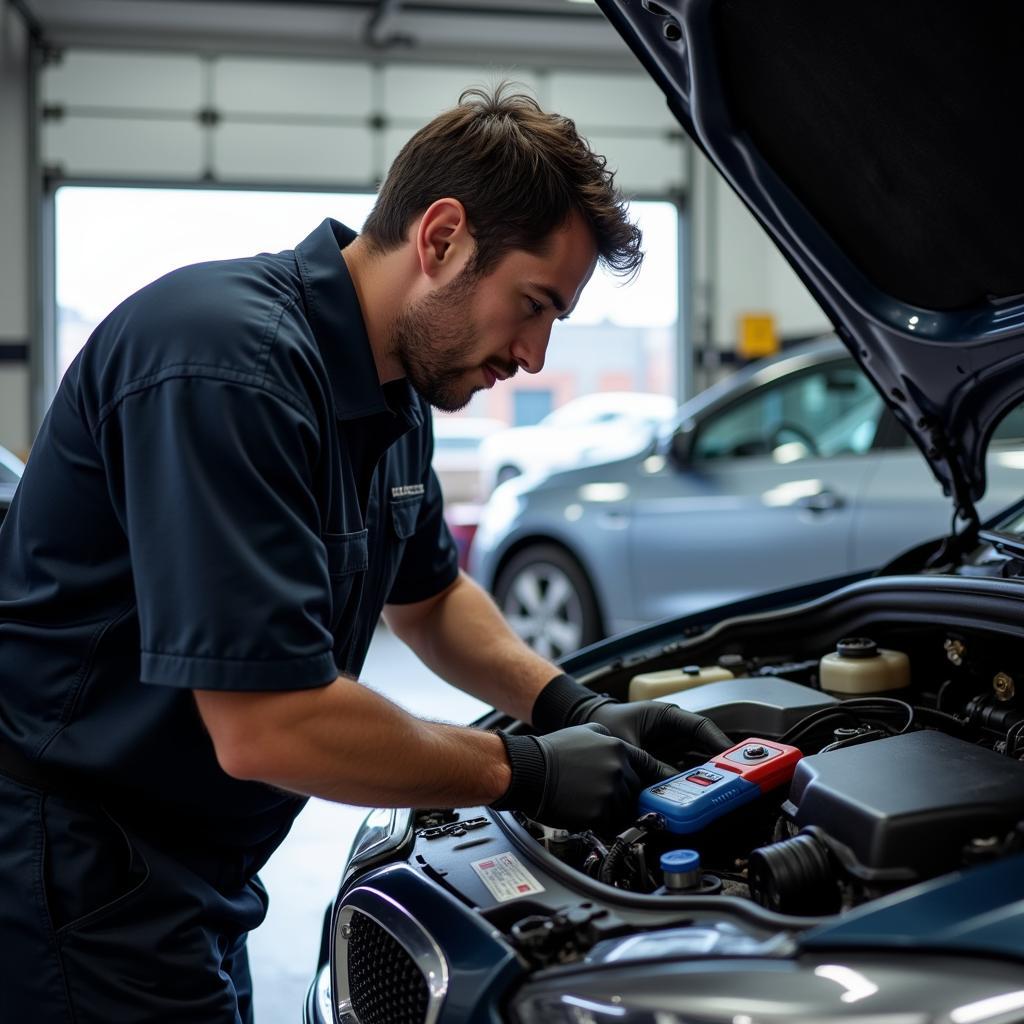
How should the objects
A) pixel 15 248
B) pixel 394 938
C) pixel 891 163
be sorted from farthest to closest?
pixel 15 248
pixel 891 163
pixel 394 938

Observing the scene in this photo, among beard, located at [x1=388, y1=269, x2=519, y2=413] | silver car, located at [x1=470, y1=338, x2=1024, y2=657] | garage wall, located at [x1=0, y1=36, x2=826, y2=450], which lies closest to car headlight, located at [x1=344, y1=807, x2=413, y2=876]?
beard, located at [x1=388, y1=269, x2=519, y2=413]

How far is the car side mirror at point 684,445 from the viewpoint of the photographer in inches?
176

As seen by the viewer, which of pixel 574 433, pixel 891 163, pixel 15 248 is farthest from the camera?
pixel 574 433

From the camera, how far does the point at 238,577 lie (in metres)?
1.14

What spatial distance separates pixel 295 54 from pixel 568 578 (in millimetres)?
4501

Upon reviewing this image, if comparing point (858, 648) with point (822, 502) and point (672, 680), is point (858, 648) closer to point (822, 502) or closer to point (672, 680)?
point (672, 680)

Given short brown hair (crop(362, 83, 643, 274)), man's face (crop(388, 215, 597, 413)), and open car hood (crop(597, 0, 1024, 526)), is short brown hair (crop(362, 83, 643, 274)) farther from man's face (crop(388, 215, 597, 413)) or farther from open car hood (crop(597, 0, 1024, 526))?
open car hood (crop(597, 0, 1024, 526))

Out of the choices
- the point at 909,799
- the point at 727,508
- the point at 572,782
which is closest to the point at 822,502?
the point at 727,508

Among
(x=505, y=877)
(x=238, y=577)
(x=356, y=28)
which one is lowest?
(x=505, y=877)

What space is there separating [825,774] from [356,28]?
7372 mm

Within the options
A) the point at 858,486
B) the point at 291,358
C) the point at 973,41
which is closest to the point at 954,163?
the point at 973,41

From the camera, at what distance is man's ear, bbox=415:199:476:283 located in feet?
4.54

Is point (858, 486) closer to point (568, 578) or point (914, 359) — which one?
point (568, 578)

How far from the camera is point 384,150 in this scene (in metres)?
7.75
